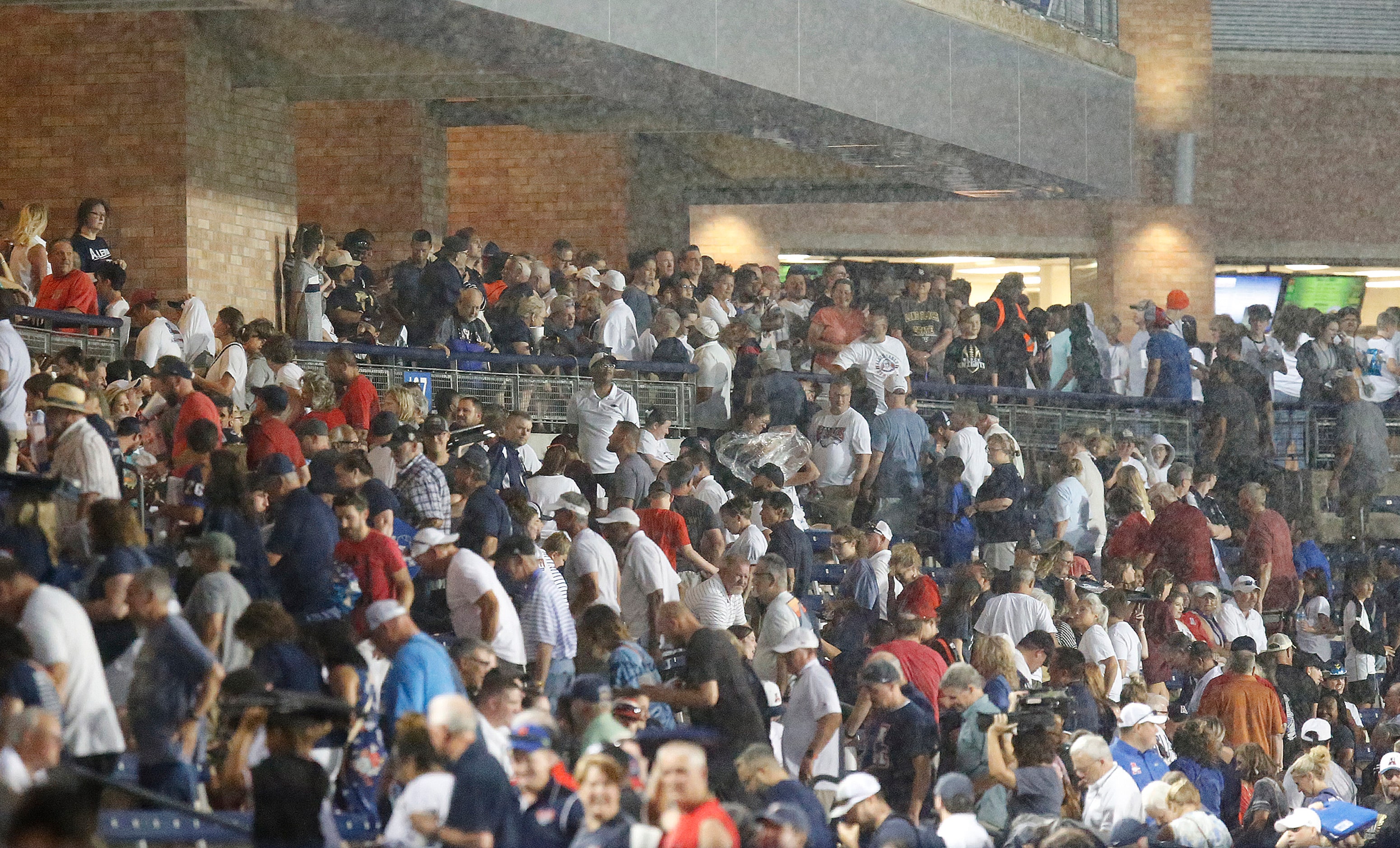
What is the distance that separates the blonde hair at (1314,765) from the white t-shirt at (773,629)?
3558mm

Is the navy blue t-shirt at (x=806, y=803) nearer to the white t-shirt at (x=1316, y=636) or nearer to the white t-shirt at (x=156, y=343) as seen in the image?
the white t-shirt at (x=156, y=343)

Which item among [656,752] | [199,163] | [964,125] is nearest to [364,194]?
[199,163]

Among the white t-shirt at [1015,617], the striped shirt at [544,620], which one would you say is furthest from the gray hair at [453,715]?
the white t-shirt at [1015,617]

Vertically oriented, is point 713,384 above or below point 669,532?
above

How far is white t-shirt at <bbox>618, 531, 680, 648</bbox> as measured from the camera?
11883 mm

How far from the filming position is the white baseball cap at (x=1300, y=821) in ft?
37.7

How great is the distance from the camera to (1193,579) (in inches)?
→ 646

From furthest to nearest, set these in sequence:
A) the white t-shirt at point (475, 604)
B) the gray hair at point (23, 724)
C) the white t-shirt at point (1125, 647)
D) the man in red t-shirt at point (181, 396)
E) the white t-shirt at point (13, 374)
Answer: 1. the white t-shirt at point (1125, 647)
2. the man in red t-shirt at point (181, 396)
3. the white t-shirt at point (13, 374)
4. the white t-shirt at point (475, 604)
5. the gray hair at point (23, 724)

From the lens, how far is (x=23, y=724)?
682cm

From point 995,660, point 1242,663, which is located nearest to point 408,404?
point 995,660

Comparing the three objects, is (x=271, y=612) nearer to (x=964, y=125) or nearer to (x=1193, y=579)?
(x=1193, y=579)

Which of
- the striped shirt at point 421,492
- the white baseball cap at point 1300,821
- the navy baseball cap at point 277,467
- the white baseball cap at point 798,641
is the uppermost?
the navy baseball cap at point 277,467

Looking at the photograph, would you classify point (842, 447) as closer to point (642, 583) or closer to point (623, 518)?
point (623, 518)

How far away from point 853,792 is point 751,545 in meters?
3.93
